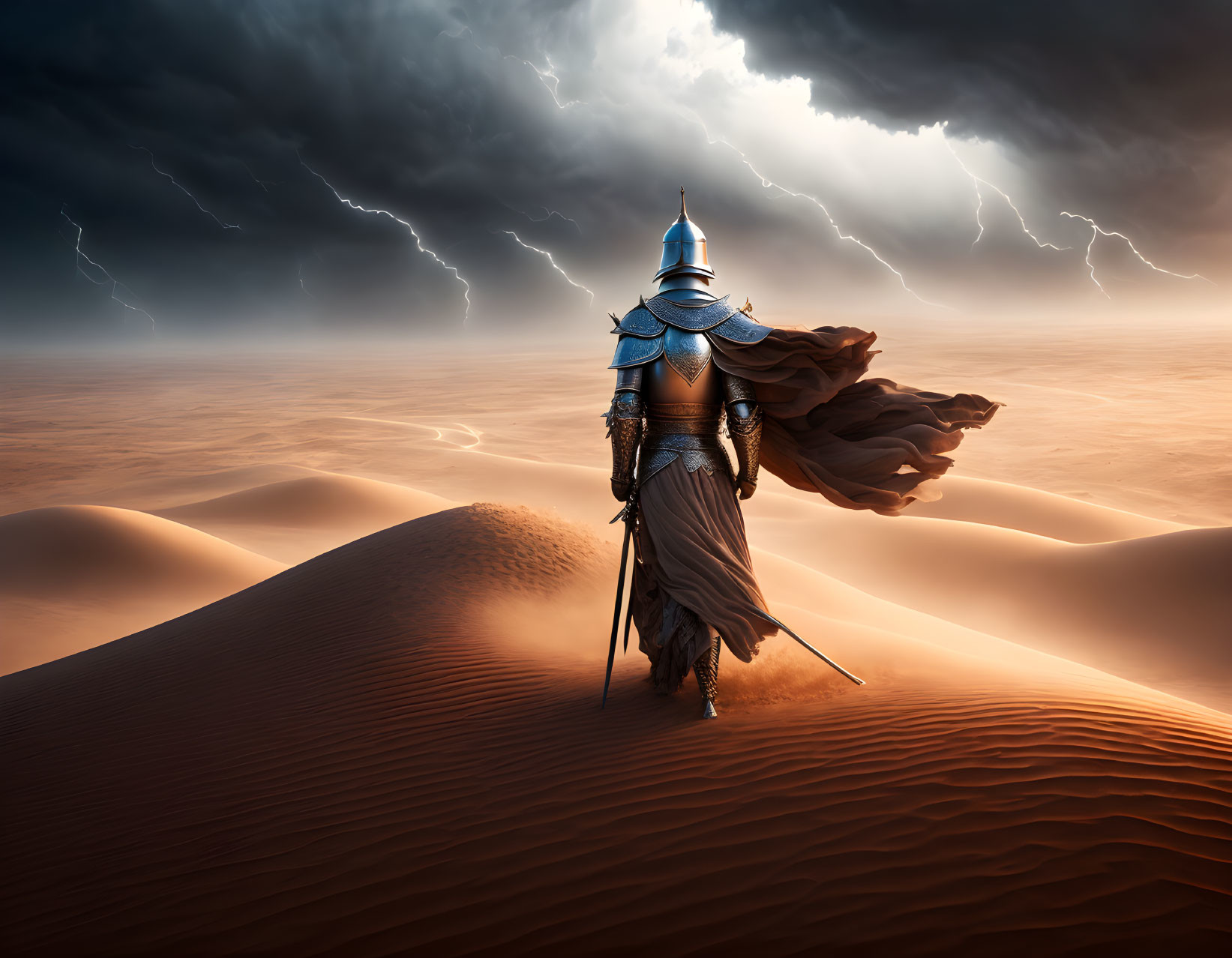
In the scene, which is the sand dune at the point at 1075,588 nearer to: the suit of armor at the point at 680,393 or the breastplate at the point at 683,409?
the suit of armor at the point at 680,393

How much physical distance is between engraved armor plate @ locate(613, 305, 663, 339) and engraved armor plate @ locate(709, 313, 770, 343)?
41 cm

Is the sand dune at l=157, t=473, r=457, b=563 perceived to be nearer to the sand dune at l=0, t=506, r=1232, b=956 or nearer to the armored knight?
the sand dune at l=0, t=506, r=1232, b=956

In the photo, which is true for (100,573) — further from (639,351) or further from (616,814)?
(616,814)

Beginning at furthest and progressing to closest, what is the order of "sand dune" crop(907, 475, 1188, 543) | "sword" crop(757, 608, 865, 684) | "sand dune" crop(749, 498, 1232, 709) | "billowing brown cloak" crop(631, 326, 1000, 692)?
"sand dune" crop(907, 475, 1188, 543)
"sand dune" crop(749, 498, 1232, 709)
"billowing brown cloak" crop(631, 326, 1000, 692)
"sword" crop(757, 608, 865, 684)

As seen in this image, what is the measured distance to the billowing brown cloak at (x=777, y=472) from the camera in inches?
194

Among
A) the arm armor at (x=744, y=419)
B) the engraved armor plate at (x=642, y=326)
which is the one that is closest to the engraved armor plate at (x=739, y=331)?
the arm armor at (x=744, y=419)

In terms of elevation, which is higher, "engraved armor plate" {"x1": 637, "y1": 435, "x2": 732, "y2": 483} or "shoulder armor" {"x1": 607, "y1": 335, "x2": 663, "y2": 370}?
"shoulder armor" {"x1": 607, "y1": 335, "x2": 663, "y2": 370}

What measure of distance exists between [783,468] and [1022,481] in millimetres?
22271

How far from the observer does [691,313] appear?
524cm

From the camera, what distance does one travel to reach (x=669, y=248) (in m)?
5.52

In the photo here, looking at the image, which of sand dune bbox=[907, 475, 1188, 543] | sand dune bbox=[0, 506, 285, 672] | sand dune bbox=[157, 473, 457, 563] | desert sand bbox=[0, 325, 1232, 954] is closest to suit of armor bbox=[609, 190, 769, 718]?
desert sand bbox=[0, 325, 1232, 954]

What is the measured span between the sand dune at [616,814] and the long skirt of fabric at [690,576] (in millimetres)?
489

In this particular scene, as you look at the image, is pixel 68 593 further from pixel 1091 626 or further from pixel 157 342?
pixel 157 342

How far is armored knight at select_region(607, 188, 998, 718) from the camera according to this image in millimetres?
4977
